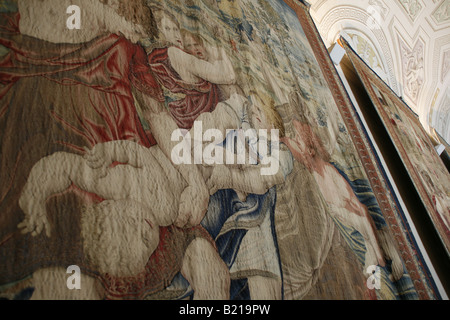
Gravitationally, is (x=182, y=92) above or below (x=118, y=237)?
above

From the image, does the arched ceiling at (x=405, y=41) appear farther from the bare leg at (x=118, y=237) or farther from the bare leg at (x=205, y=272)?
the bare leg at (x=118, y=237)

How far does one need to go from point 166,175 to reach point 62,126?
1.61 ft

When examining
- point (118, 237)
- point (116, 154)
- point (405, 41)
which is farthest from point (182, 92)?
point (405, 41)

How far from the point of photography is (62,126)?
1275 mm

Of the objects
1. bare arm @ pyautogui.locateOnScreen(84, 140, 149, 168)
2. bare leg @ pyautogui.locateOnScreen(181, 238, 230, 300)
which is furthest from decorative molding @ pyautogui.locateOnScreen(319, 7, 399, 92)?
bare leg @ pyautogui.locateOnScreen(181, 238, 230, 300)

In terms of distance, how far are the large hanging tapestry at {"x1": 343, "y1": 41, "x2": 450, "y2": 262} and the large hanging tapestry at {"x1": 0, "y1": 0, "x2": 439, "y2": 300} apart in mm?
1669

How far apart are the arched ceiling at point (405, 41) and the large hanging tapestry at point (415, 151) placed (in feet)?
5.32

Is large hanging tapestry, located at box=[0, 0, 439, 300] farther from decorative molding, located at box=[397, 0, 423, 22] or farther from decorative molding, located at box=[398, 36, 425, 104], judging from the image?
decorative molding, located at box=[397, 0, 423, 22]

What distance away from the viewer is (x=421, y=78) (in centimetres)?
980

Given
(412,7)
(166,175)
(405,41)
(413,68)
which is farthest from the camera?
(413,68)

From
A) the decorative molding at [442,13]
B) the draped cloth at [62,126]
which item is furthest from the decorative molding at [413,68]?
the draped cloth at [62,126]

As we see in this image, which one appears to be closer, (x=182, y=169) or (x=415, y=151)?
(x=182, y=169)

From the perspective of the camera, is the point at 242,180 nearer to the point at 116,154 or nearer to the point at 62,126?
the point at 116,154
